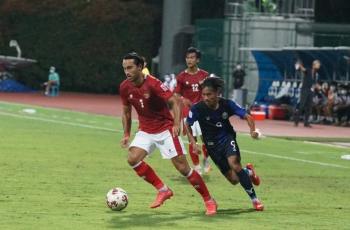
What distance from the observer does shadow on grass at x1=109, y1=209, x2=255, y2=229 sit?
12422 mm

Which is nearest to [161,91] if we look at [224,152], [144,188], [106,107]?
[224,152]

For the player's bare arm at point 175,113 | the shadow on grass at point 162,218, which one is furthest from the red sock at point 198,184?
the player's bare arm at point 175,113

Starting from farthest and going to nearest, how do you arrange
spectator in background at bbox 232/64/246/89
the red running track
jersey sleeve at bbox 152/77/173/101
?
1. spectator in background at bbox 232/64/246/89
2. the red running track
3. jersey sleeve at bbox 152/77/173/101

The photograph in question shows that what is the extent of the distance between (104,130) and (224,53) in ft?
59.1

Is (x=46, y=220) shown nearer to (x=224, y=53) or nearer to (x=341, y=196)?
(x=341, y=196)

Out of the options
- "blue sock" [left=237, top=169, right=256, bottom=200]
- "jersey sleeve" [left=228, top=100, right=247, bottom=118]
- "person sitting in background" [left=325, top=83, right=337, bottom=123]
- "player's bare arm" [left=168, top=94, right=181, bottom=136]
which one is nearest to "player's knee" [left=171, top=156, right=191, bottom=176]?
"player's bare arm" [left=168, top=94, right=181, bottom=136]

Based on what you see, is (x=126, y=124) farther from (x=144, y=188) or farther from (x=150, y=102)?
(x=144, y=188)

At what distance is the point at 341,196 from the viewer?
16.2 meters

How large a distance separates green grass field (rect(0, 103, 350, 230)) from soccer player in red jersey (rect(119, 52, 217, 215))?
38 centimetres

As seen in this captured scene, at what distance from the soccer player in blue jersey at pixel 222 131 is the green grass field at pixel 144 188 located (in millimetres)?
460

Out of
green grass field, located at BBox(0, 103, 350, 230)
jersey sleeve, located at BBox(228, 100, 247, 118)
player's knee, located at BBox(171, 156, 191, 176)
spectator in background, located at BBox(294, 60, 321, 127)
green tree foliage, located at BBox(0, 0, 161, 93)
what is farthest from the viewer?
green tree foliage, located at BBox(0, 0, 161, 93)

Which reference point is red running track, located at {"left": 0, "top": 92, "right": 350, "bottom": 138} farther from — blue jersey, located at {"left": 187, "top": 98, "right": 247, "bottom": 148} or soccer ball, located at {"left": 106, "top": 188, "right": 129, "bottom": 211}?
soccer ball, located at {"left": 106, "top": 188, "right": 129, "bottom": 211}

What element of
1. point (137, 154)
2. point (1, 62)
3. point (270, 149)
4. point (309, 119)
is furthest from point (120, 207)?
point (1, 62)

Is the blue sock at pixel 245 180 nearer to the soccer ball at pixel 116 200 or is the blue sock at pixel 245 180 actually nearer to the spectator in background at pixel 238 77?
the soccer ball at pixel 116 200
